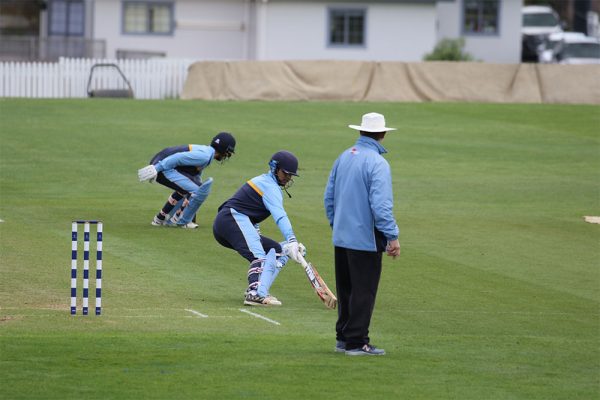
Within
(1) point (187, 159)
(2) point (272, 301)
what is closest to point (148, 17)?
(1) point (187, 159)

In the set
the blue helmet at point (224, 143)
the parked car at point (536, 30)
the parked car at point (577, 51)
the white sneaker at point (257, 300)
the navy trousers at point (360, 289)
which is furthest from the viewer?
the parked car at point (536, 30)

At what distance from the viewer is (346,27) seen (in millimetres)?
52656

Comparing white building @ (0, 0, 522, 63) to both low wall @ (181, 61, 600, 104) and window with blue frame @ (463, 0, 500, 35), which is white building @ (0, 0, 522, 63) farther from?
low wall @ (181, 61, 600, 104)

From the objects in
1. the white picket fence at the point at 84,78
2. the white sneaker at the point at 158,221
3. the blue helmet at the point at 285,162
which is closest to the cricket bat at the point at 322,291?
the blue helmet at the point at 285,162

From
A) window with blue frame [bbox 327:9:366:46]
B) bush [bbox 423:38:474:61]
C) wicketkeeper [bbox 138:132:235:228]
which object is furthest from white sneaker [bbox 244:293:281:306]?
window with blue frame [bbox 327:9:366:46]

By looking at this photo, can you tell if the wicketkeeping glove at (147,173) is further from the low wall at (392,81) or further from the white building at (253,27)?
the white building at (253,27)

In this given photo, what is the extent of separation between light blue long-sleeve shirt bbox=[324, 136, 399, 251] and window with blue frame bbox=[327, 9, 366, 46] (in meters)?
41.1

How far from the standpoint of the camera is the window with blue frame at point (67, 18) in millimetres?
53188

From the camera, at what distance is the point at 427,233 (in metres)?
22.4

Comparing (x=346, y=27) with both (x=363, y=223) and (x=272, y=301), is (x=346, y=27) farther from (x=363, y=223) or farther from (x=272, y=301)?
(x=363, y=223)

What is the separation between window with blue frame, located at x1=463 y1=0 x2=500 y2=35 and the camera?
187ft

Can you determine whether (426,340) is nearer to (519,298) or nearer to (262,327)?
(262,327)

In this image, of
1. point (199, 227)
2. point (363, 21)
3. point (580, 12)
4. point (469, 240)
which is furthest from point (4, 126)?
point (580, 12)

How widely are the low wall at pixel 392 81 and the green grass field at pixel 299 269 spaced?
9.32ft
